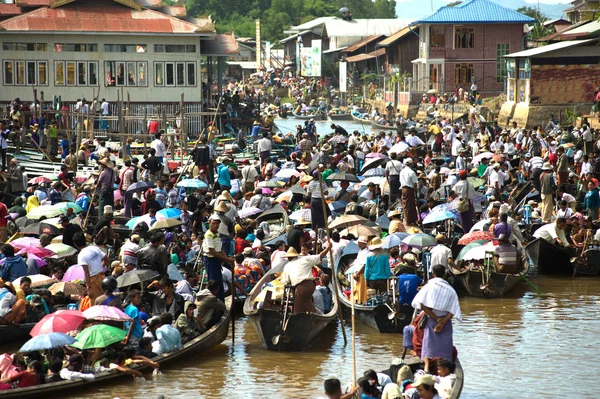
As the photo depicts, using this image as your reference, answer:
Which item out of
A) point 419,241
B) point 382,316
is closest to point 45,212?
point 419,241

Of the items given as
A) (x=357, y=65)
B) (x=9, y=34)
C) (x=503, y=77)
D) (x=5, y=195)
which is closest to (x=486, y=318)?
(x=5, y=195)

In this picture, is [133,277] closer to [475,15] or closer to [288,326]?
[288,326]

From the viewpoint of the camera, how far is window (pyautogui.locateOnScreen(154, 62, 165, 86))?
42688 millimetres

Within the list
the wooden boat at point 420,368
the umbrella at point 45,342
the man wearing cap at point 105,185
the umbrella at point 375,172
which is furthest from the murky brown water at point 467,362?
the umbrella at point 375,172

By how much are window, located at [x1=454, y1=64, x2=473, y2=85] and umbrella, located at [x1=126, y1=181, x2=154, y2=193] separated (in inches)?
1554

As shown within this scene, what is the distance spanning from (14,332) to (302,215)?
27.9ft

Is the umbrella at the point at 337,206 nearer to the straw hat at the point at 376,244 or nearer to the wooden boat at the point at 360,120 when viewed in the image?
the straw hat at the point at 376,244

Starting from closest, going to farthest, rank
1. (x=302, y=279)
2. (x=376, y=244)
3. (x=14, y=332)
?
(x=302, y=279) → (x=14, y=332) → (x=376, y=244)

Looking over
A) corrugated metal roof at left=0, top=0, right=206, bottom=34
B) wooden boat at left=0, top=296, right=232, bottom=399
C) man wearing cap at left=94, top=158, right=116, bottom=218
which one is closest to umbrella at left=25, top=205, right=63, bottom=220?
man wearing cap at left=94, top=158, right=116, bottom=218

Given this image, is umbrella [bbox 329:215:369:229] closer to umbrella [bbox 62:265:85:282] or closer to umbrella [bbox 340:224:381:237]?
umbrella [bbox 340:224:381:237]

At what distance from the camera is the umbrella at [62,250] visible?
18312mm

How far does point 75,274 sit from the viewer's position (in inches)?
646

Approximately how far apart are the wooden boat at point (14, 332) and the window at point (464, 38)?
159 feet

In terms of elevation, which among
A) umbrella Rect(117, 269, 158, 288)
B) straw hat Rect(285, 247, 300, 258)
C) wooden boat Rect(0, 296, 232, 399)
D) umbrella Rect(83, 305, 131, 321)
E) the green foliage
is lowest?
wooden boat Rect(0, 296, 232, 399)
